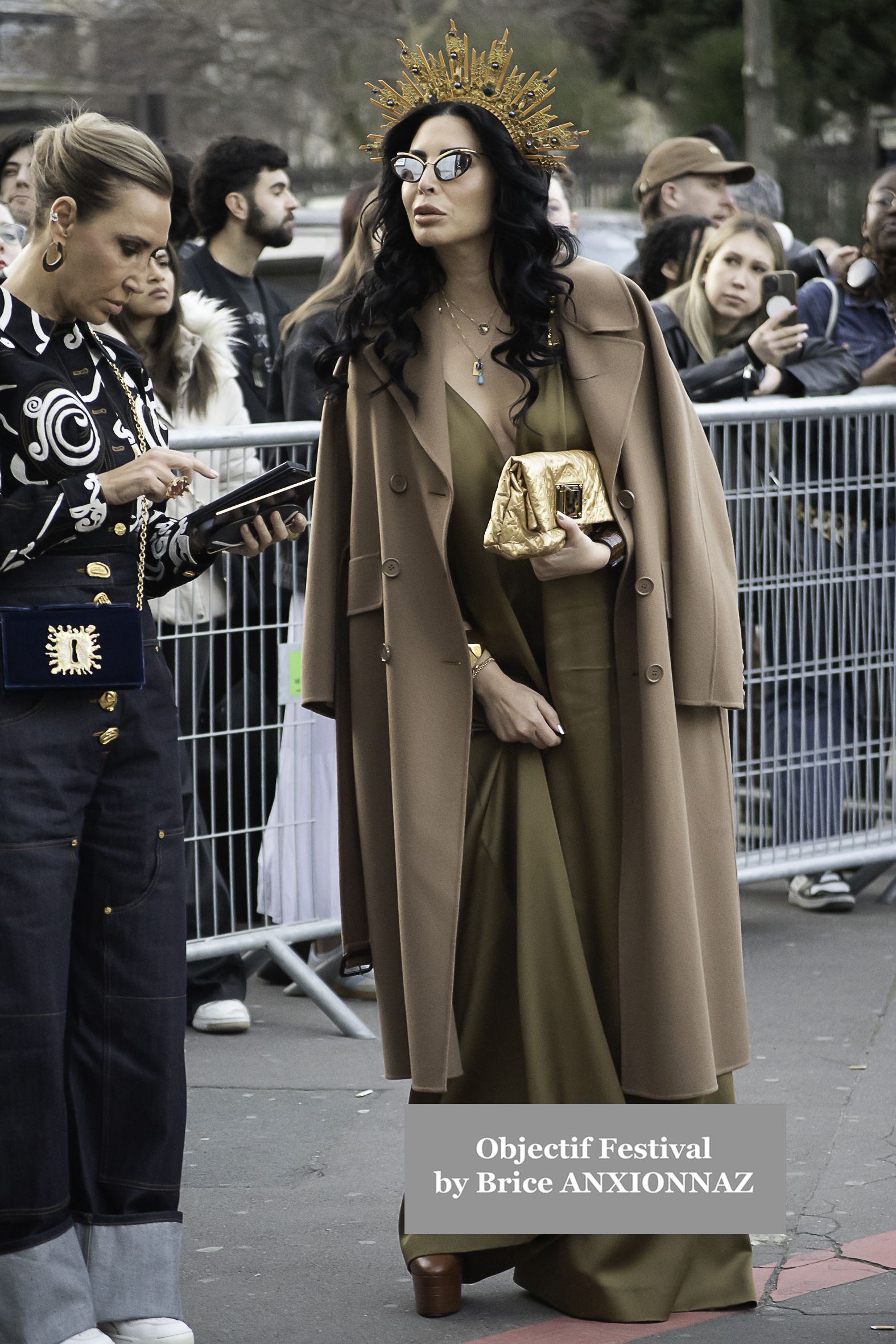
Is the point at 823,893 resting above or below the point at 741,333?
below

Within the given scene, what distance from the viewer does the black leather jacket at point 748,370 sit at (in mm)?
6211

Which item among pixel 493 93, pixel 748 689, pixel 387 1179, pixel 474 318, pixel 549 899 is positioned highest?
pixel 493 93

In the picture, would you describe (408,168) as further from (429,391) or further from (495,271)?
(429,391)

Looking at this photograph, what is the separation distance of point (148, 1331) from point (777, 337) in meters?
4.02

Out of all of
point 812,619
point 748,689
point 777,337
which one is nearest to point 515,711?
point 748,689

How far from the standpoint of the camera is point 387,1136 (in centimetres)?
450

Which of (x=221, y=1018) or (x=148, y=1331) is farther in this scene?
(x=221, y=1018)

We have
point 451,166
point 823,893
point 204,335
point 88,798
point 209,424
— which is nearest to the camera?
point 88,798

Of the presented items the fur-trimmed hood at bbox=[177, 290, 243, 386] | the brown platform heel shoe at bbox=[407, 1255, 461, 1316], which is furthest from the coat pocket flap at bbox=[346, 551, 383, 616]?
the fur-trimmed hood at bbox=[177, 290, 243, 386]

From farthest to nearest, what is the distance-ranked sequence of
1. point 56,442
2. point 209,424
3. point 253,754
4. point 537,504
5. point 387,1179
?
point 209,424 < point 253,754 < point 387,1179 < point 537,504 < point 56,442

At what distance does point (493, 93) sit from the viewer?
349cm

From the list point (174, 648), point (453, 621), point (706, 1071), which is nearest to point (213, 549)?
point (453, 621)

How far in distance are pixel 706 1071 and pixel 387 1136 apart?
4.20 feet

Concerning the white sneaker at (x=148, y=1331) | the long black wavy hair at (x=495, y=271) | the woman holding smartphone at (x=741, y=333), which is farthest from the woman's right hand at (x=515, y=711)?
the woman holding smartphone at (x=741, y=333)
